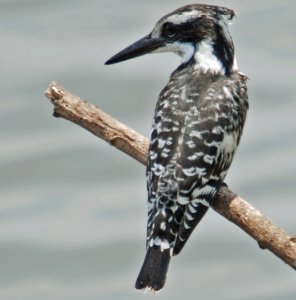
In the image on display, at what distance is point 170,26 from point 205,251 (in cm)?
234

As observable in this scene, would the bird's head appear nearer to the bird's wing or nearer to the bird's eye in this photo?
the bird's eye

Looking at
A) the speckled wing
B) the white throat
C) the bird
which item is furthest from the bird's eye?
the speckled wing

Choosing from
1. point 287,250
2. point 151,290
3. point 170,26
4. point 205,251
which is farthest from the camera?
point 205,251

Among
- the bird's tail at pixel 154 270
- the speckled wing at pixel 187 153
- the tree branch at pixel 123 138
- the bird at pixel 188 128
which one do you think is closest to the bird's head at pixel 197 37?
the bird at pixel 188 128

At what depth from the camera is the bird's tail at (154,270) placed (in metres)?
7.30

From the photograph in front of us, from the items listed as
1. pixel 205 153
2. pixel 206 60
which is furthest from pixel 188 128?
pixel 206 60

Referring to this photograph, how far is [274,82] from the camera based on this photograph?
35.6 feet

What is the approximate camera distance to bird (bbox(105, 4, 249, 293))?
291 inches

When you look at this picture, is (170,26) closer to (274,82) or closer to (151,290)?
(151,290)

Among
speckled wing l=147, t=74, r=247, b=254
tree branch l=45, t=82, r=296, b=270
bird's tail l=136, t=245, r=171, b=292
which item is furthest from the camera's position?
speckled wing l=147, t=74, r=247, b=254

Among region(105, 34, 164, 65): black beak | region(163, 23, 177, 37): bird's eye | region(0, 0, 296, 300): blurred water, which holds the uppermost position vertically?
region(163, 23, 177, 37): bird's eye

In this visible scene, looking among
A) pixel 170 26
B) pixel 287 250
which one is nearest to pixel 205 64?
pixel 170 26

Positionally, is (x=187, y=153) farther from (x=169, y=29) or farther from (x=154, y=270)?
(x=169, y=29)

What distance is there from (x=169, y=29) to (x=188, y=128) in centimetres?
78
